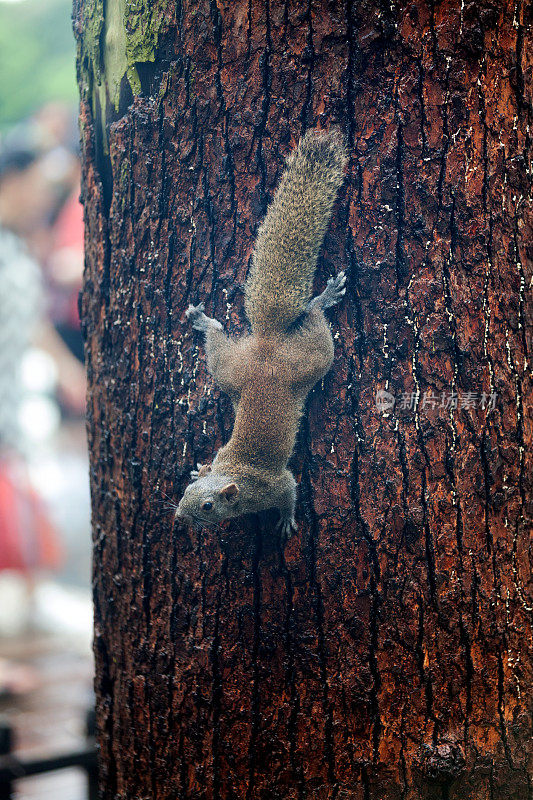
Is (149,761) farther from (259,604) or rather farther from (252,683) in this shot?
(259,604)

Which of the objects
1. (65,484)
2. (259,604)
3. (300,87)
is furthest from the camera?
(65,484)

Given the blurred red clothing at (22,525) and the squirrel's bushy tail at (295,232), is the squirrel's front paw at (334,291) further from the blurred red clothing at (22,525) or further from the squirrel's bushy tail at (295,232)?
the blurred red clothing at (22,525)

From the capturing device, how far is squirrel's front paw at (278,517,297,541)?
1.31 meters

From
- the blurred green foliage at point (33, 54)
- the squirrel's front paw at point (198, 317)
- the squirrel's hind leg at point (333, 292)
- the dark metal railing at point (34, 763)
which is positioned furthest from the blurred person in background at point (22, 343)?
the squirrel's hind leg at point (333, 292)

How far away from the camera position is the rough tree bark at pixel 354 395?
4.06 ft

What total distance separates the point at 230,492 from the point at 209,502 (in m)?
0.05

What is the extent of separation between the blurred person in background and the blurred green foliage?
565 mm

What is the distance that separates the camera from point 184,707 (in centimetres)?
142

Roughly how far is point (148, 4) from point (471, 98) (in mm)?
646

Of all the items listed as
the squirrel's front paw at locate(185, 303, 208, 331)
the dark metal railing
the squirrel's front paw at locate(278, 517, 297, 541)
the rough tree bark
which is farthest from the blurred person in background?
the squirrel's front paw at locate(185, 303, 208, 331)

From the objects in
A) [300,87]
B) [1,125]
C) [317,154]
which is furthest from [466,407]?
[1,125]

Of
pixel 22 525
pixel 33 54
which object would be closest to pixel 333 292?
pixel 22 525

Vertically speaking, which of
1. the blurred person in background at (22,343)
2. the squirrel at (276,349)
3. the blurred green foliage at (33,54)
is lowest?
the squirrel at (276,349)

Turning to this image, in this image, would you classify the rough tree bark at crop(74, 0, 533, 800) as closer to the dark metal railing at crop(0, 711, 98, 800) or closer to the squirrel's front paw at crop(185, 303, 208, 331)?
the squirrel's front paw at crop(185, 303, 208, 331)
